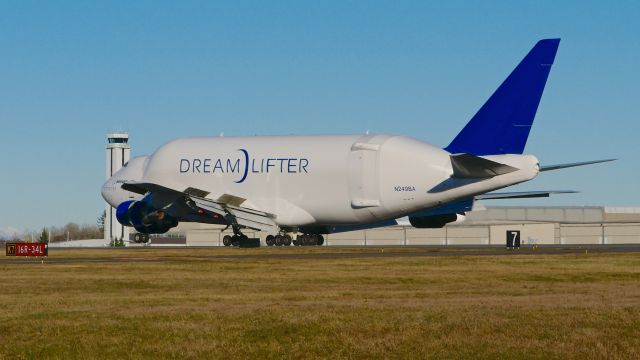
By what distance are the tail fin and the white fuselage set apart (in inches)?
55.5

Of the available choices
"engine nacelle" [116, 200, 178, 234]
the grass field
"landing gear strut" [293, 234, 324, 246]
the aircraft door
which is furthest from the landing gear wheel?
the grass field

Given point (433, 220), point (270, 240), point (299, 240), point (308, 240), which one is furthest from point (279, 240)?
point (433, 220)

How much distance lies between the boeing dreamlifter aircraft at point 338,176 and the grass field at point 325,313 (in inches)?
758

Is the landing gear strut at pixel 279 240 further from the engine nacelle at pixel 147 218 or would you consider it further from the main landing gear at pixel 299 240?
the engine nacelle at pixel 147 218

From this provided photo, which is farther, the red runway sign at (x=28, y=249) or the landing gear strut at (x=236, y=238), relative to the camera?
the landing gear strut at (x=236, y=238)

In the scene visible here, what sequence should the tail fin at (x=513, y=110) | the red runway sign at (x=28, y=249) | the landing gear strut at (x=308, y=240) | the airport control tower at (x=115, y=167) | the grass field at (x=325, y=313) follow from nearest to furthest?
1. the grass field at (x=325, y=313)
2. the tail fin at (x=513, y=110)
3. the red runway sign at (x=28, y=249)
4. the landing gear strut at (x=308, y=240)
5. the airport control tower at (x=115, y=167)

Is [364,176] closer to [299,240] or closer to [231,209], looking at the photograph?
[231,209]

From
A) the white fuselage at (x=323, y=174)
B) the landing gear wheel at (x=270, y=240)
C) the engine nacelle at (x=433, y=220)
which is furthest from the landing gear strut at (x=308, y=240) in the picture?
the engine nacelle at (x=433, y=220)

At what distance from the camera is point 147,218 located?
7450cm

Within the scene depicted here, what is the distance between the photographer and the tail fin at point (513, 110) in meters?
61.7

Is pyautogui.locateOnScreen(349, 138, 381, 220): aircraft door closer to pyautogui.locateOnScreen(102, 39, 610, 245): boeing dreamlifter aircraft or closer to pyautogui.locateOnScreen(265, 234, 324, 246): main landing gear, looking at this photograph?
pyautogui.locateOnScreen(102, 39, 610, 245): boeing dreamlifter aircraft

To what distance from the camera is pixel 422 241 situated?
12306 cm

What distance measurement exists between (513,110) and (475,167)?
4413mm

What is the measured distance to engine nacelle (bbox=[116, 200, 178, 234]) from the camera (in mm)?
74188
